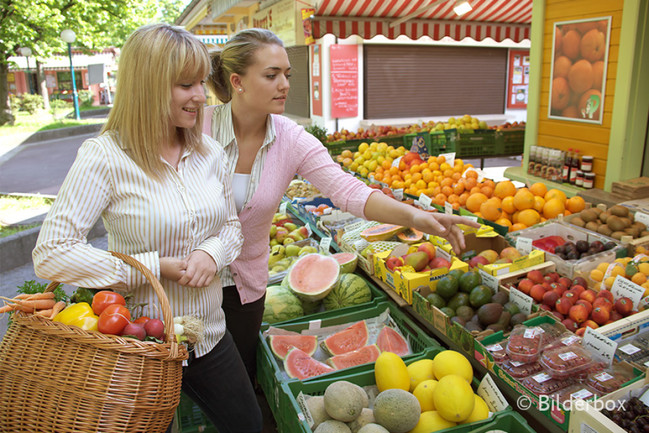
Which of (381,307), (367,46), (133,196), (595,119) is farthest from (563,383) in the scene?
(367,46)

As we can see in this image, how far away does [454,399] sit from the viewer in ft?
5.77

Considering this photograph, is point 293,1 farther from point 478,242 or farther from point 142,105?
point 142,105

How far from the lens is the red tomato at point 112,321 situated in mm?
1256

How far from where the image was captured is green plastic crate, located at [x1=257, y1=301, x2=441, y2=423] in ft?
7.16

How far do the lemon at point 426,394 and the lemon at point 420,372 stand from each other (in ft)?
0.24

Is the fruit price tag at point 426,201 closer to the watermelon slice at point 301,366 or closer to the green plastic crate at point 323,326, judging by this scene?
the green plastic crate at point 323,326

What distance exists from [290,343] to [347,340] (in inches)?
12.3

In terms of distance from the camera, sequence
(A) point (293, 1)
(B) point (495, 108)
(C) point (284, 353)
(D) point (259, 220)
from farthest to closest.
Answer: (B) point (495, 108), (A) point (293, 1), (C) point (284, 353), (D) point (259, 220)

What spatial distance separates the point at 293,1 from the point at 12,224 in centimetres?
641

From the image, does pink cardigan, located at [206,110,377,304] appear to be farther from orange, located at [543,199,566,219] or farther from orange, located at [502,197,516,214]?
orange, located at [543,199,566,219]

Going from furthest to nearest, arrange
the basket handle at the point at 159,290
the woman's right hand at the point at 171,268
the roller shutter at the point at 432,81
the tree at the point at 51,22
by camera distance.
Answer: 1. the tree at the point at 51,22
2. the roller shutter at the point at 432,81
3. the woman's right hand at the point at 171,268
4. the basket handle at the point at 159,290

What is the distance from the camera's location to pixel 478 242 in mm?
3191

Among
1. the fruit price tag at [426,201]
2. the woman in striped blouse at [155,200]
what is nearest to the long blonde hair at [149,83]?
the woman in striped blouse at [155,200]

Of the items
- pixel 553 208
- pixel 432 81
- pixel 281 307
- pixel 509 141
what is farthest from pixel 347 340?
pixel 432 81
